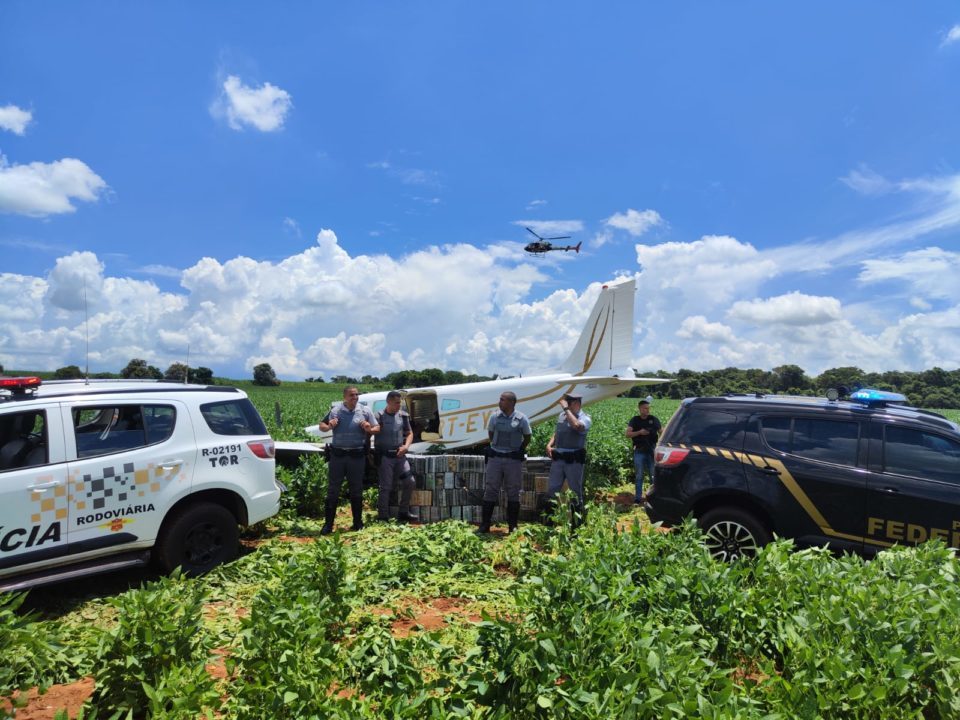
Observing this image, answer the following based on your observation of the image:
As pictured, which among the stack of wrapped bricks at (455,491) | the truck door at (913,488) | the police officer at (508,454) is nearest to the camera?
the truck door at (913,488)

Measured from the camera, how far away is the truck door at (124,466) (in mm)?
5336

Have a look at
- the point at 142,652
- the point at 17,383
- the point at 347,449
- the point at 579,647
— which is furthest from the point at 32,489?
the point at 579,647

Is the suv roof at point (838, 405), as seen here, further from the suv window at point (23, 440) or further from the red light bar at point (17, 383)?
the red light bar at point (17, 383)

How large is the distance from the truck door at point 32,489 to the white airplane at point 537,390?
460cm

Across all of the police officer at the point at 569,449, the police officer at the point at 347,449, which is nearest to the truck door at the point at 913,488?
the police officer at the point at 569,449

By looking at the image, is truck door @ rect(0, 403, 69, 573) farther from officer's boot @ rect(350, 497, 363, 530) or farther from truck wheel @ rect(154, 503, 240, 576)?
Answer: officer's boot @ rect(350, 497, 363, 530)

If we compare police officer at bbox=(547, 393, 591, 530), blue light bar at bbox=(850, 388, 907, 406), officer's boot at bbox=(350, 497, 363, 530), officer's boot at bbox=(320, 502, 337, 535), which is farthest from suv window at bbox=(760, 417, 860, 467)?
officer's boot at bbox=(320, 502, 337, 535)

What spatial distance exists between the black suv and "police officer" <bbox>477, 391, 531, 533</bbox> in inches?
77.6

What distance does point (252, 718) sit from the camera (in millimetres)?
2744

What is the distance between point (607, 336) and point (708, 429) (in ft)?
35.5

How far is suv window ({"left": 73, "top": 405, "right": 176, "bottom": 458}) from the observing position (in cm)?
553

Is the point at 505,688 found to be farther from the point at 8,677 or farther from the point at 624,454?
the point at 624,454

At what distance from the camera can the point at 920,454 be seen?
5.96m

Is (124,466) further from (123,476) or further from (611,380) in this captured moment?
(611,380)
